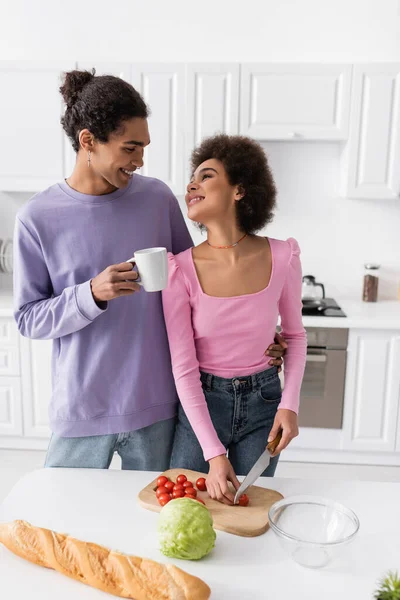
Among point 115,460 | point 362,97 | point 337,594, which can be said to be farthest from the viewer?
point 115,460

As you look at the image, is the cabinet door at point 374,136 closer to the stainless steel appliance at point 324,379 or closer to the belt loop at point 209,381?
the stainless steel appliance at point 324,379

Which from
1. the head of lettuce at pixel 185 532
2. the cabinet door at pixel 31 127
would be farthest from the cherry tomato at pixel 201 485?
the cabinet door at pixel 31 127

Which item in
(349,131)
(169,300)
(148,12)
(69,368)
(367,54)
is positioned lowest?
(69,368)

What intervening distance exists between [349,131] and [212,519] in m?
2.34

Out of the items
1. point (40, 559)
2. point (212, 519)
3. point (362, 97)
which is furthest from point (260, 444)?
point (362, 97)

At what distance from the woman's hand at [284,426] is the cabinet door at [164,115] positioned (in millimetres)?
1876

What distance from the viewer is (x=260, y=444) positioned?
1.47m

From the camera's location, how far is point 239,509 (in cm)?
117

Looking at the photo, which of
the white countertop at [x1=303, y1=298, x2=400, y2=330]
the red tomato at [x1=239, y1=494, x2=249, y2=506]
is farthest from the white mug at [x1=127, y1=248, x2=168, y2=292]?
the white countertop at [x1=303, y1=298, x2=400, y2=330]

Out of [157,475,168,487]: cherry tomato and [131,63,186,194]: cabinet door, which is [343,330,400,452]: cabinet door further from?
[157,475,168,487]: cherry tomato

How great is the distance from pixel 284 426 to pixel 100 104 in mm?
849

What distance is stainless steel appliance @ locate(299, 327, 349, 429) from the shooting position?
2930 mm

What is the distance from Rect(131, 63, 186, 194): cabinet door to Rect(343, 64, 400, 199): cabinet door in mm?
849

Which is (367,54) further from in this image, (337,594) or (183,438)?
(337,594)
